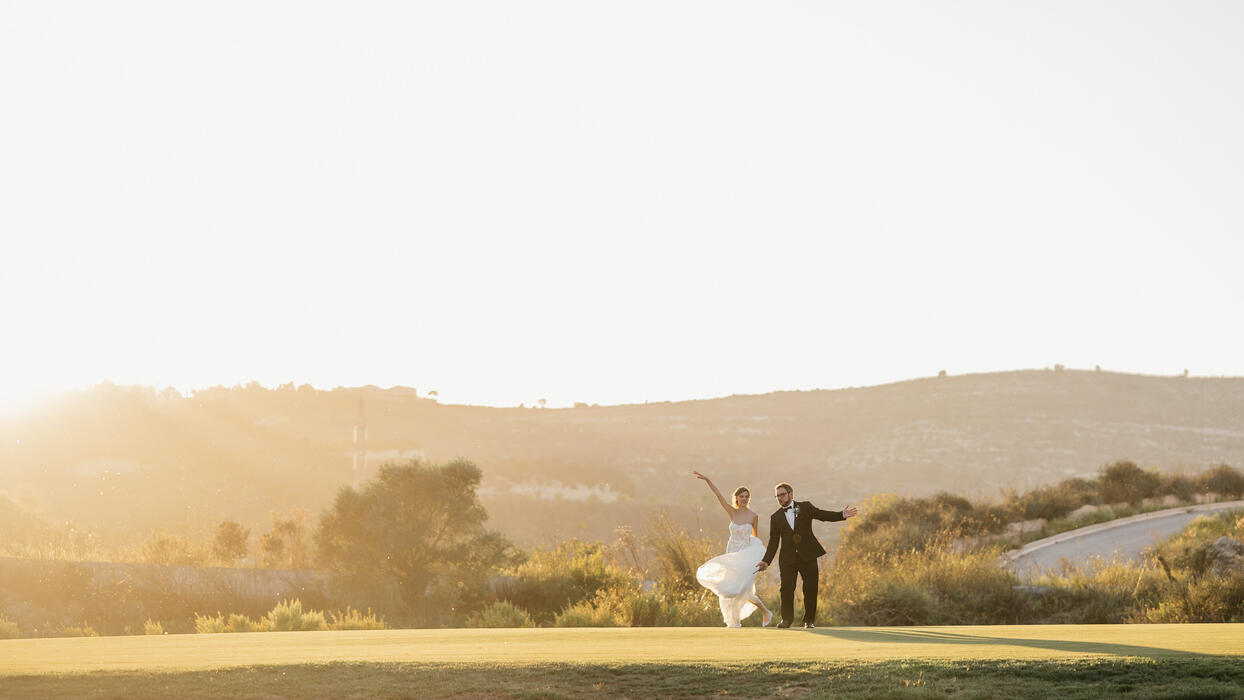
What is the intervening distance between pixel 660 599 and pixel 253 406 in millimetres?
93946

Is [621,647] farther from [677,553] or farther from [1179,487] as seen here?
[1179,487]

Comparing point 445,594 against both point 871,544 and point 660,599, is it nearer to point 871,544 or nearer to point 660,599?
point 660,599

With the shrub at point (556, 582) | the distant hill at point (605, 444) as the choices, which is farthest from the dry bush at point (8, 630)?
the distant hill at point (605, 444)

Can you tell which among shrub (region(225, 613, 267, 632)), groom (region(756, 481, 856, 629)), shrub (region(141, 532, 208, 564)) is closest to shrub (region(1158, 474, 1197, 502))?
shrub (region(141, 532, 208, 564))

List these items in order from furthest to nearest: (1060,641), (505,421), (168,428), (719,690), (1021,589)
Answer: (505,421), (168,428), (1021,589), (1060,641), (719,690)

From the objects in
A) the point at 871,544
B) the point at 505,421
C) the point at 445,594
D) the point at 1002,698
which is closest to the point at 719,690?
the point at 1002,698

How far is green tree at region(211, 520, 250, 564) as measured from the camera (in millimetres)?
34688

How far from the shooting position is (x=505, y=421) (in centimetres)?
12362

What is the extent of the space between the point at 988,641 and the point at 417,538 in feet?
65.4

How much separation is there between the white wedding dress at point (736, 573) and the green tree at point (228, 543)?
21954mm

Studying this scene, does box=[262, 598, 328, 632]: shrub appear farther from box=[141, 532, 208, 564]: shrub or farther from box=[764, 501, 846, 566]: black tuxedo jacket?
box=[141, 532, 208, 564]: shrub

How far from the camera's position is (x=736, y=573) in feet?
52.4

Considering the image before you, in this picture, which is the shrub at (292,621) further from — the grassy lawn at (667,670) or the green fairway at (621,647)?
the grassy lawn at (667,670)

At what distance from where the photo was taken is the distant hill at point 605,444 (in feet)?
252
